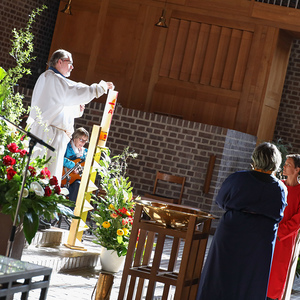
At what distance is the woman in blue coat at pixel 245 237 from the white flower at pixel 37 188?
1198mm

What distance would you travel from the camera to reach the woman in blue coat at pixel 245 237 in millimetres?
4422

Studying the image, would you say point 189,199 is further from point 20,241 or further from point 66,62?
point 20,241

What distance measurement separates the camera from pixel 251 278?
4.48m

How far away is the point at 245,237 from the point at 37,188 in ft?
4.65

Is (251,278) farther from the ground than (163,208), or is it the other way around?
(163,208)

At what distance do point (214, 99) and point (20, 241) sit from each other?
765 cm

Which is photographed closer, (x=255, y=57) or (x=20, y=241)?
(x=20, y=241)

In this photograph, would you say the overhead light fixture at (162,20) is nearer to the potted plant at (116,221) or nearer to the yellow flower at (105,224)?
Result: the potted plant at (116,221)

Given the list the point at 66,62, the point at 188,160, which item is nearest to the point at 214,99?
the point at 188,160

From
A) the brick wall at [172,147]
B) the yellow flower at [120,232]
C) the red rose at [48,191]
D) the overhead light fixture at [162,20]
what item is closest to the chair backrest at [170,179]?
the brick wall at [172,147]

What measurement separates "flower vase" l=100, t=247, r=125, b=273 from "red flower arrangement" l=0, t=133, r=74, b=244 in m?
1.71

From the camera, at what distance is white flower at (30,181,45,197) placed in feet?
14.2

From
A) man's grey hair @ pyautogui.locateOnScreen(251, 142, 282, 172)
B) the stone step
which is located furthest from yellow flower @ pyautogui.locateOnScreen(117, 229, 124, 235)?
man's grey hair @ pyautogui.locateOnScreen(251, 142, 282, 172)

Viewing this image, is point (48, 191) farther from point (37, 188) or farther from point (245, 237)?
point (245, 237)
